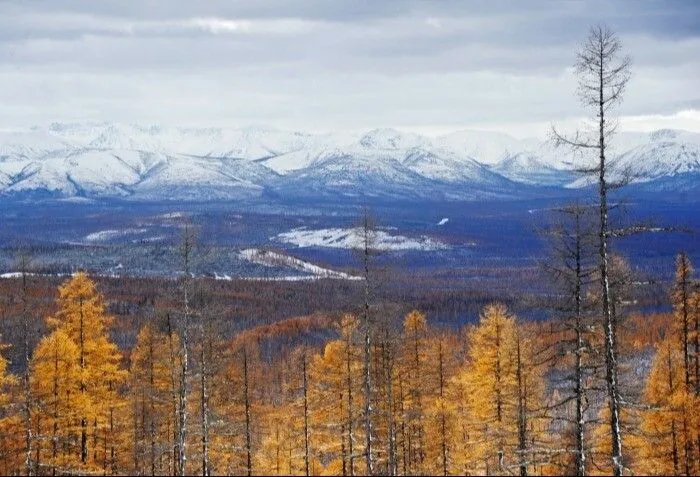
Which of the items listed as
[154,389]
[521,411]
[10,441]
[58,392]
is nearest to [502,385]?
[521,411]

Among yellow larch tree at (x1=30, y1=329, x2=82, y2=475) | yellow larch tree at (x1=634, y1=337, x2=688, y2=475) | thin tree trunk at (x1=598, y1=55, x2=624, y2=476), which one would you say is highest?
thin tree trunk at (x1=598, y1=55, x2=624, y2=476)

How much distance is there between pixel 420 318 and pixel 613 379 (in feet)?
86.3

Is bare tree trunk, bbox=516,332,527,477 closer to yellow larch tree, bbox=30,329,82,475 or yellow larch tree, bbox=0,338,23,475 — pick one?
yellow larch tree, bbox=30,329,82,475

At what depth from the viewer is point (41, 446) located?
4012cm

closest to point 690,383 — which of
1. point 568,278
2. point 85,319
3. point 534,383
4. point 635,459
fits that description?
point 635,459

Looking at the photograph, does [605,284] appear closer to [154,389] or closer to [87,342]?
[87,342]

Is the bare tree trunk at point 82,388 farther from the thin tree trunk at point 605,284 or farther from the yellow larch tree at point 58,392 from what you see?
the thin tree trunk at point 605,284

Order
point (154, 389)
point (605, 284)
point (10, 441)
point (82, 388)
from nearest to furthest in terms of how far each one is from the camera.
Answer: point (605, 284) < point (82, 388) < point (10, 441) < point (154, 389)

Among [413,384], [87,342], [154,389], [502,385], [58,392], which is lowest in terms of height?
[413,384]

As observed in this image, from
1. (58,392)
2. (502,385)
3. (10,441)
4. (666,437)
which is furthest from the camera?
(10,441)

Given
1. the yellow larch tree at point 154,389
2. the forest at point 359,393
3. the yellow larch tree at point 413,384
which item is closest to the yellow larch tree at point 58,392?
the forest at point 359,393

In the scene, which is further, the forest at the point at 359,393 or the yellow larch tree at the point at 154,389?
the yellow larch tree at the point at 154,389

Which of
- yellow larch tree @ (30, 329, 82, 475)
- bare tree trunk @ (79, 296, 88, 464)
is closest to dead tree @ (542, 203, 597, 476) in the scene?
yellow larch tree @ (30, 329, 82, 475)

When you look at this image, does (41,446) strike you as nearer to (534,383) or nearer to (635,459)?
(534,383)
